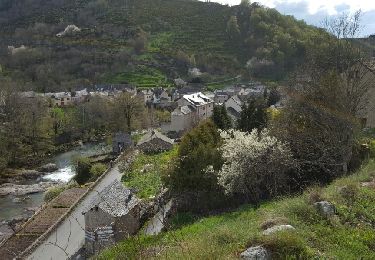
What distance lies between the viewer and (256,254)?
9703 mm

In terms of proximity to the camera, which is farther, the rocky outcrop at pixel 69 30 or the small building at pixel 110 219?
the rocky outcrop at pixel 69 30

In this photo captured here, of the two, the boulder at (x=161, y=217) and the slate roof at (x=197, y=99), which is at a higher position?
the boulder at (x=161, y=217)

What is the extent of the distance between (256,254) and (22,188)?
35827 millimetres

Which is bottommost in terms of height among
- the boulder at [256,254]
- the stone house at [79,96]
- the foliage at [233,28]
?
the stone house at [79,96]

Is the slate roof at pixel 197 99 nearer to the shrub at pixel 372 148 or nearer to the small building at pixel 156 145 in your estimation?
the small building at pixel 156 145

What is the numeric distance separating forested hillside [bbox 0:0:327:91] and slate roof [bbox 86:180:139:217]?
69831 mm

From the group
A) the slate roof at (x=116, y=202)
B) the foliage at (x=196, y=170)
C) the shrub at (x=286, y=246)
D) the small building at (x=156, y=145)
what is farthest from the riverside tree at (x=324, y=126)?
the small building at (x=156, y=145)

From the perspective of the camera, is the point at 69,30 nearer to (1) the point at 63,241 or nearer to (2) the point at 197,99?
(2) the point at 197,99

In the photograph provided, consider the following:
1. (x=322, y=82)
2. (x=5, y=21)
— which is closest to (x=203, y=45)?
(x=5, y=21)

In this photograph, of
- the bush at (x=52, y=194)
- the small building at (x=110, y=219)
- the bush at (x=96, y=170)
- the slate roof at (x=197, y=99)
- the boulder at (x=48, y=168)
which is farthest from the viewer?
the slate roof at (x=197, y=99)

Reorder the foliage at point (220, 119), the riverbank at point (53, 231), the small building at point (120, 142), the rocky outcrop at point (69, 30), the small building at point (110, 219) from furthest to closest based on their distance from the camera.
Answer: the rocky outcrop at point (69, 30)
the small building at point (120, 142)
the foliage at point (220, 119)
the riverbank at point (53, 231)
the small building at point (110, 219)

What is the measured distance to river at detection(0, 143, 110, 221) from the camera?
118ft

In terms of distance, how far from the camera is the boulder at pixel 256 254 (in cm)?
966

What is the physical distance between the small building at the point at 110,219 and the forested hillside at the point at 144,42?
70574mm
